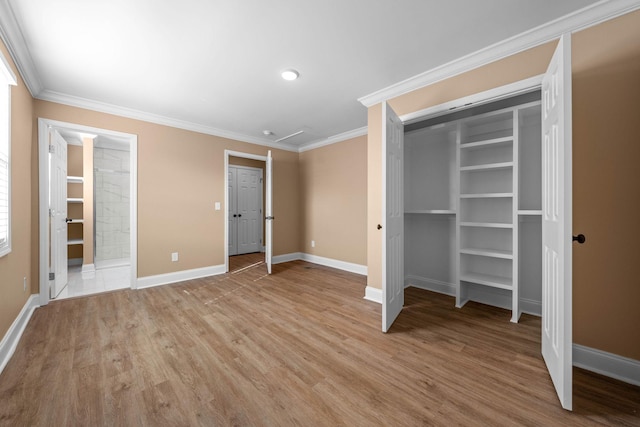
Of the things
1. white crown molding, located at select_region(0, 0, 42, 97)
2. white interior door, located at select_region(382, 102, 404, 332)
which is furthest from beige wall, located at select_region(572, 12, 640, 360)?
white crown molding, located at select_region(0, 0, 42, 97)

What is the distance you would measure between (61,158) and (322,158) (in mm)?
3973

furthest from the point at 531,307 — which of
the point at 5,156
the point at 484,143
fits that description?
the point at 5,156

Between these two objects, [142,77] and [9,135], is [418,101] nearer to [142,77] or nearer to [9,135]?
[142,77]

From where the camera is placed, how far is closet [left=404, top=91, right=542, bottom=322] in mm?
2777

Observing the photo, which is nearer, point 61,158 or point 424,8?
point 424,8

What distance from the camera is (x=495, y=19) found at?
1890 mm

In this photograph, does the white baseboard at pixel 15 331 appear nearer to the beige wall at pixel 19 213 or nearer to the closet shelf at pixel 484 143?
the beige wall at pixel 19 213

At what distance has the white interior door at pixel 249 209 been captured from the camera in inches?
252

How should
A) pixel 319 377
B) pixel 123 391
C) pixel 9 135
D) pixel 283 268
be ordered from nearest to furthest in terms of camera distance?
pixel 123 391, pixel 319 377, pixel 9 135, pixel 283 268

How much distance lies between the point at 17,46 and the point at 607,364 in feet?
16.6

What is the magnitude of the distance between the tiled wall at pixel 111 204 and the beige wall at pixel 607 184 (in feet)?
22.3

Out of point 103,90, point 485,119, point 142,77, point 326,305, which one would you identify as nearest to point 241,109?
point 142,77

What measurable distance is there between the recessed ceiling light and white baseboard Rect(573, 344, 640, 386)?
3.28 metres

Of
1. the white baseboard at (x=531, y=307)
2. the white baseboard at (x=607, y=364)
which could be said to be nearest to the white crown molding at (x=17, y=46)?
the white baseboard at (x=607, y=364)
